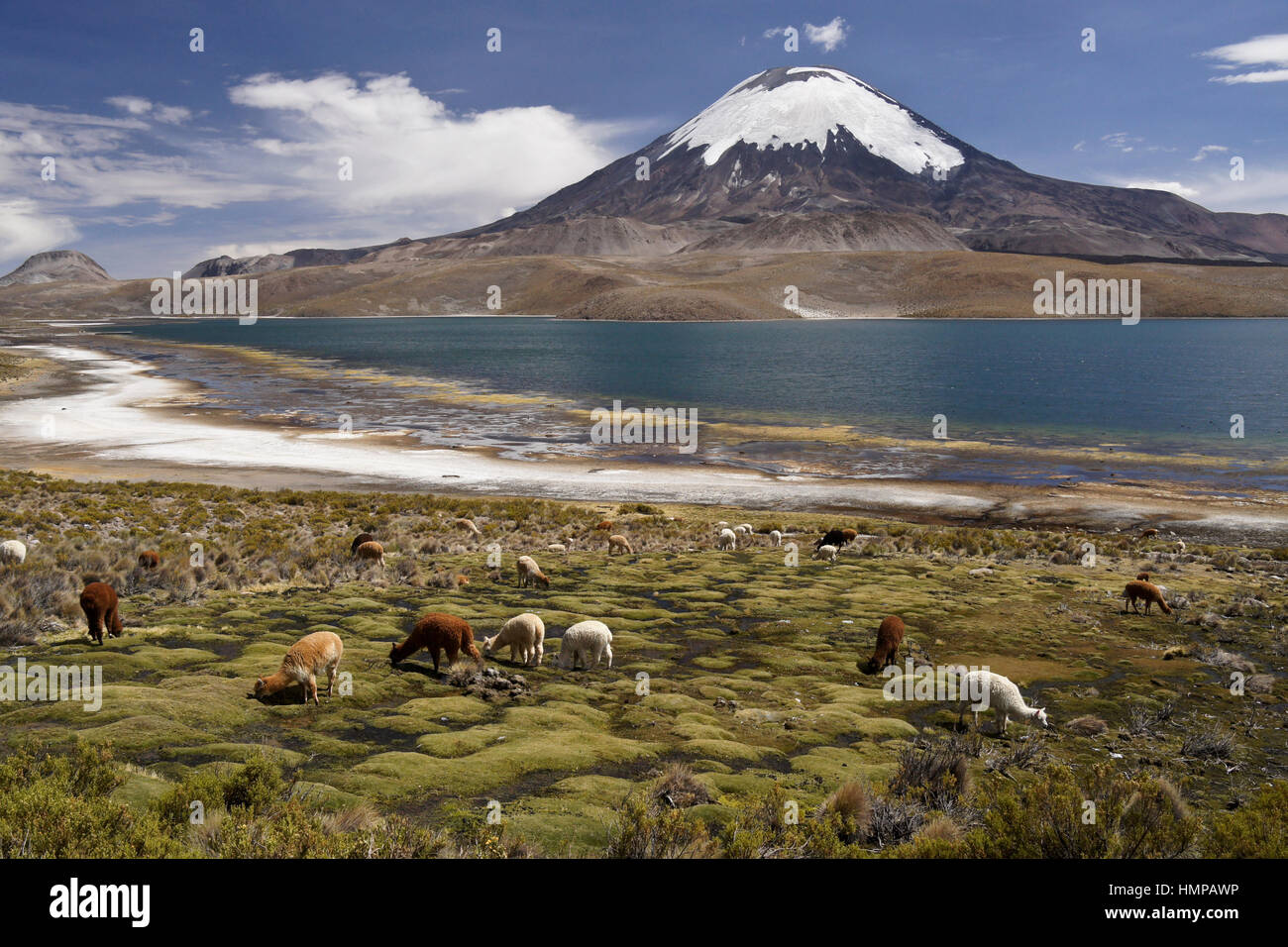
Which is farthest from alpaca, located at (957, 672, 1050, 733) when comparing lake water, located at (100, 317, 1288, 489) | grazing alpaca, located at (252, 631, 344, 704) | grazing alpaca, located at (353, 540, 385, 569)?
lake water, located at (100, 317, 1288, 489)

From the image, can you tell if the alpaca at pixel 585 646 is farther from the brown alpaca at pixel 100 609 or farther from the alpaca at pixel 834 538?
the alpaca at pixel 834 538

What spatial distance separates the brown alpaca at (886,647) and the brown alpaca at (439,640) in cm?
719

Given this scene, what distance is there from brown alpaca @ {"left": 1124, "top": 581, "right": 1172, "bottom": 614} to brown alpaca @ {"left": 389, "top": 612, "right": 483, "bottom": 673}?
622 inches

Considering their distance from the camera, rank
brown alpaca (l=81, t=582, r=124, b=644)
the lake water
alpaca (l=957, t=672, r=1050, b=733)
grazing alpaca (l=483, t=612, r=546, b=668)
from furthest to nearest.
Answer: the lake water
grazing alpaca (l=483, t=612, r=546, b=668)
brown alpaca (l=81, t=582, r=124, b=644)
alpaca (l=957, t=672, r=1050, b=733)

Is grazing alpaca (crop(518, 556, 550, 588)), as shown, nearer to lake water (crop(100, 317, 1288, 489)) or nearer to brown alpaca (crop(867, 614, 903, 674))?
brown alpaca (crop(867, 614, 903, 674))

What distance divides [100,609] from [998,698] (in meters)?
14.1

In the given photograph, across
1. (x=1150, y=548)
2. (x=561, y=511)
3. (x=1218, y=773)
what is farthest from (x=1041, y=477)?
(x=1218, y=773)

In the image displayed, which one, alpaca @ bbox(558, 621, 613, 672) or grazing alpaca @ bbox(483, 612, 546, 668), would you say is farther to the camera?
alpaca @ bbox(558, 621, 613, 672)

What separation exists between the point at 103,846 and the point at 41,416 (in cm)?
7140

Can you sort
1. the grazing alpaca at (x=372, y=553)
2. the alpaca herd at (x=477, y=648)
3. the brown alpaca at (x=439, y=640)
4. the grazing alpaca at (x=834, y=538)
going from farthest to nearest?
the grazing alpaca at (x=834, y=538)
the grazing alpaca at (x=372, y=553)
the brown alpaca at (x=439, y=640)
the alpaca herd at (x=477, y=648)

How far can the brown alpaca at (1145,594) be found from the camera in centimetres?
1875

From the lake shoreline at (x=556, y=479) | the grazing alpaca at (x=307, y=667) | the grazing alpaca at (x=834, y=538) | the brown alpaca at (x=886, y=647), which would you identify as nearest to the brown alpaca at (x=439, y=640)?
the grazing alpaca at (x=307, y=667)

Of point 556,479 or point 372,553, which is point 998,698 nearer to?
point 372,553

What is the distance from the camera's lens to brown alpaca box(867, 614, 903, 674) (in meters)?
14.5
